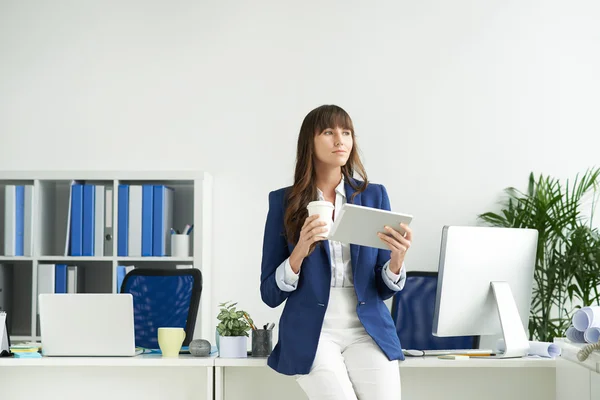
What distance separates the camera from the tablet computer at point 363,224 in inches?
87.3

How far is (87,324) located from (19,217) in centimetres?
195

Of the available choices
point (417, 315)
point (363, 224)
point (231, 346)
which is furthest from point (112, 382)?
point (417, 315)

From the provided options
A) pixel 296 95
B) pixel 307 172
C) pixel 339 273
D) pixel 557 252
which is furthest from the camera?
pixel 296 95

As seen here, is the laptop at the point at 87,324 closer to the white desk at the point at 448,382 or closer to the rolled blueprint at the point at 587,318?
the white desk at the point at 448,382

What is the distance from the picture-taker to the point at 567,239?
421 cm

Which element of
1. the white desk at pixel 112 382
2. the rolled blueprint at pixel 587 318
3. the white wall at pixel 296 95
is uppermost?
the white wall at pixel 296 95

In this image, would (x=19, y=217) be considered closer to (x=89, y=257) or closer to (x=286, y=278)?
(x=89, y=257)

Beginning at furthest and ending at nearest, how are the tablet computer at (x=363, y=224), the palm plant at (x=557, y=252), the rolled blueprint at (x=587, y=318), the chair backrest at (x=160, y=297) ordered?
the palm plant at (x=557, y=252) → the chair backrest at (x=160, y=297) → the rolled blueprint at (x=587, y=318) → the tablet computer at (x=363, y=224)

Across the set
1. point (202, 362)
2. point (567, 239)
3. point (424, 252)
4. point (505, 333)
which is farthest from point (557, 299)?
point (202, 362)

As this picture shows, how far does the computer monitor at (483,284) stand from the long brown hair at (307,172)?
1.32ft

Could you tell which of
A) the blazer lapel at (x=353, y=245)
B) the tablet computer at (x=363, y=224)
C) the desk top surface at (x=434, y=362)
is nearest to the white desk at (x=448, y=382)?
the desk top surface at (x=434, y=362)

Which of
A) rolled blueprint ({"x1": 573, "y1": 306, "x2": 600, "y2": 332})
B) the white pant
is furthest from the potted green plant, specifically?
rolled blueprint ({"x1": 573, "y1": 306, "x2": 600, "y2": 332})

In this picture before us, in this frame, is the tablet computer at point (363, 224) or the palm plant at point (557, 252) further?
the palm plant at point (557, 252)

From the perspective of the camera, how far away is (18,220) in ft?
13.9
